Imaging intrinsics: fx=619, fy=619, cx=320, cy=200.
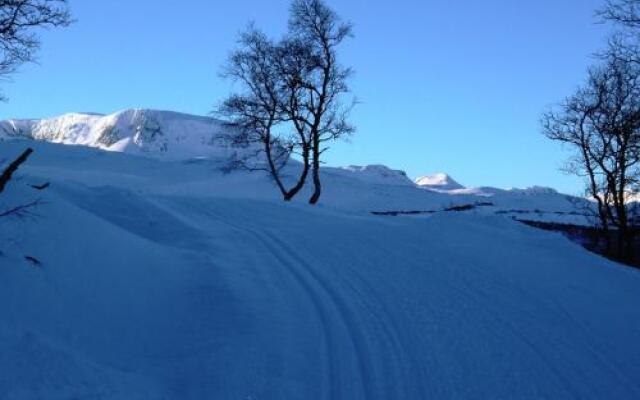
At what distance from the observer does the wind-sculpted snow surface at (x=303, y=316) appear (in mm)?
6062

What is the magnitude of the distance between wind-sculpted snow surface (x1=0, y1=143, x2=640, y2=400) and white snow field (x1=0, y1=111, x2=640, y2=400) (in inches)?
1.0

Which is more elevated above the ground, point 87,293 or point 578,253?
point 578,253

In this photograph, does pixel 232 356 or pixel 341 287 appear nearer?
pixel 232 356

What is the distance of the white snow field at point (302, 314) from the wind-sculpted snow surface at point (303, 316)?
0.03 metres

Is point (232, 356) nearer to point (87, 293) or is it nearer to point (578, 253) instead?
point (87, 293)

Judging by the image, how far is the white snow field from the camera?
607 cm

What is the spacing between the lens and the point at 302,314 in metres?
8.06

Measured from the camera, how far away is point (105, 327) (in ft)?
23.4

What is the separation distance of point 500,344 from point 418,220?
323 inches

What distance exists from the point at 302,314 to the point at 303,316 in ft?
0.24

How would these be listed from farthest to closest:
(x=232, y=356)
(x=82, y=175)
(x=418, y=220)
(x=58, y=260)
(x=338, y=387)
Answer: (x=82, y=175) → (x=418, y=220) → (x=58, y=260) → (x=232, y=356) → (x=338, y=387)

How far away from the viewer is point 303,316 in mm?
7992

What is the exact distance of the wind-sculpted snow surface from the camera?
6.06m

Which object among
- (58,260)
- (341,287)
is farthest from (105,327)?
(341,287)
